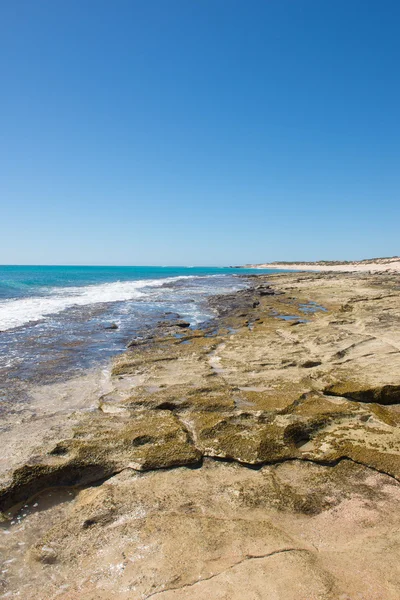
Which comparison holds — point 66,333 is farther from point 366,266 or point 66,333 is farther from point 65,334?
point 366,266

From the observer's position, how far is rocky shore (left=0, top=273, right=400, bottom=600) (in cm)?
292

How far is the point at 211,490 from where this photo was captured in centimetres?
407

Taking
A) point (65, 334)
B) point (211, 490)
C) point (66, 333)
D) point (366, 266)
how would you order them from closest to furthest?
point (211, 490) < point (65, 334) < point (66, 333) < point (366, 266)

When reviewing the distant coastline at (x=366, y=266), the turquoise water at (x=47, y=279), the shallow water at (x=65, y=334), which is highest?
the distant coastline at (x=366, y=266)

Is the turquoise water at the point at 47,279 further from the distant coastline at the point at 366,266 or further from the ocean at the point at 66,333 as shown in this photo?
the distant coastline at the point at 366,266

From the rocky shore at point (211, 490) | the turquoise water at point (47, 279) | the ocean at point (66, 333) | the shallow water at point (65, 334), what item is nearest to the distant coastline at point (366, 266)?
the turquoise water at point (47, 279)

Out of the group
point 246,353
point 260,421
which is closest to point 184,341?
point 246,353

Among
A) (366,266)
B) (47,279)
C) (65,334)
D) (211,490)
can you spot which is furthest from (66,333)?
(366,266)

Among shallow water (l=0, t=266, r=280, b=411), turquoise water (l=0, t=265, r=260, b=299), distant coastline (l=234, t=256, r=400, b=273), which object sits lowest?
shallow water (l=0, t=266, r=280, b=411)

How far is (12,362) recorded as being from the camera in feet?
34.1

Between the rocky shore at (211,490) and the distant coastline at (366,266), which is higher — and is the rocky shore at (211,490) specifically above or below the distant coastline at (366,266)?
below

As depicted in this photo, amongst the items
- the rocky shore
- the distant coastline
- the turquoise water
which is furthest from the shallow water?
the distant coastline

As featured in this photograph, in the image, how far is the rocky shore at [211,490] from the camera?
292 cm

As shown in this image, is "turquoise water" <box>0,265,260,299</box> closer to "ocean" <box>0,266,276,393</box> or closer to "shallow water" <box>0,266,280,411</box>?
"ocean" <box>0,266,276,393</box>
